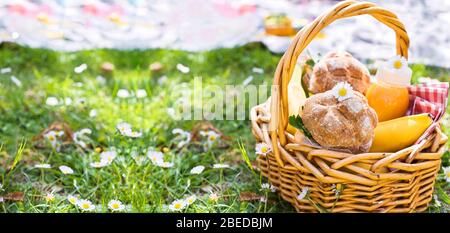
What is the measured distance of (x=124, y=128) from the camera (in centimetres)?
211

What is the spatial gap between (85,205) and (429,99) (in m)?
0.99

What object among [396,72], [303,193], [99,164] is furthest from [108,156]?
[396,72]

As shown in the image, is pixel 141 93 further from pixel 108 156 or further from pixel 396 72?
pixel 396 72

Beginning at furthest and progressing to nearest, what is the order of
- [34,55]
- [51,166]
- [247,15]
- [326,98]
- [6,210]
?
[247,15] < [34,55] < [51,166] < [6,210] < [326,98]

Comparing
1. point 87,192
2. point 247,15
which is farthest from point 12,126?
point 247,15

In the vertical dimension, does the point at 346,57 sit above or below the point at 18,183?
above

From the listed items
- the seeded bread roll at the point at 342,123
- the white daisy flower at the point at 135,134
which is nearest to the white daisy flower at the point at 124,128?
the white daisy flower at the point at 135,134

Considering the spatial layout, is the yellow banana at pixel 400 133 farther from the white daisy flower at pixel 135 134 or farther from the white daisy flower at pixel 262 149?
the white daisy flower at pixel 135 134

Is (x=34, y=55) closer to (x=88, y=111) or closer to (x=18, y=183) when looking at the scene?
(x=88, y=111)

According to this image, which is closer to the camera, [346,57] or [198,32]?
[346,57]

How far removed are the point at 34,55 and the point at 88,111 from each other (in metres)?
0.69

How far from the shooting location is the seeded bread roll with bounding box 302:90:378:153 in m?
1.57

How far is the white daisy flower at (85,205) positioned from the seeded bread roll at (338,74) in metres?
0.69
